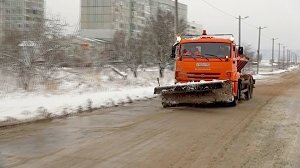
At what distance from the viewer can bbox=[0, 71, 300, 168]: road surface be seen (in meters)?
7.42

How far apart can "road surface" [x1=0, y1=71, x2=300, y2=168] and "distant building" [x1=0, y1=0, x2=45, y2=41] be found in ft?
38.8

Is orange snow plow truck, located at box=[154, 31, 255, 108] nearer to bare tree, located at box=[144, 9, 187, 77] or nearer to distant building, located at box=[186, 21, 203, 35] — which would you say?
bare tree, located at box=[144, 9, 187, 77]

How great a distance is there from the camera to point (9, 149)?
8273 mm

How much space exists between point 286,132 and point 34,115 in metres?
6.68

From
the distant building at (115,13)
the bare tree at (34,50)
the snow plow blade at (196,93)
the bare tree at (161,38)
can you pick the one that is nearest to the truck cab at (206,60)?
the snow plow blade at (196,93)

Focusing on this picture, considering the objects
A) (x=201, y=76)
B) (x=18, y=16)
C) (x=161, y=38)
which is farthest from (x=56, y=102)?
(x=161, y=38)

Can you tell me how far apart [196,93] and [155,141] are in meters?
7.51

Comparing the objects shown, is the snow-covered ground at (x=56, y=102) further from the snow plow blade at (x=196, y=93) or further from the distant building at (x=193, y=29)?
the distant building at (x=193, y=29)

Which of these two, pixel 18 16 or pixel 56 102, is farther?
pixel 18 16

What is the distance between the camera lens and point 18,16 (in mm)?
27781

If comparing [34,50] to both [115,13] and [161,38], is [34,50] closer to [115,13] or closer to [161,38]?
[161,38]

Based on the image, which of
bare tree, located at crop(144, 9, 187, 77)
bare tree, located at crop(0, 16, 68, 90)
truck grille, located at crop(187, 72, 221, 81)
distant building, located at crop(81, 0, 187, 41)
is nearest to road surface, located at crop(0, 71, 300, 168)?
truck grille, located at crop(187, 72, 221, 81)

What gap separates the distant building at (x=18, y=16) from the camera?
2448 centimetres

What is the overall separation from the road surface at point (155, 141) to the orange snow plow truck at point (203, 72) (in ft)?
6.60
